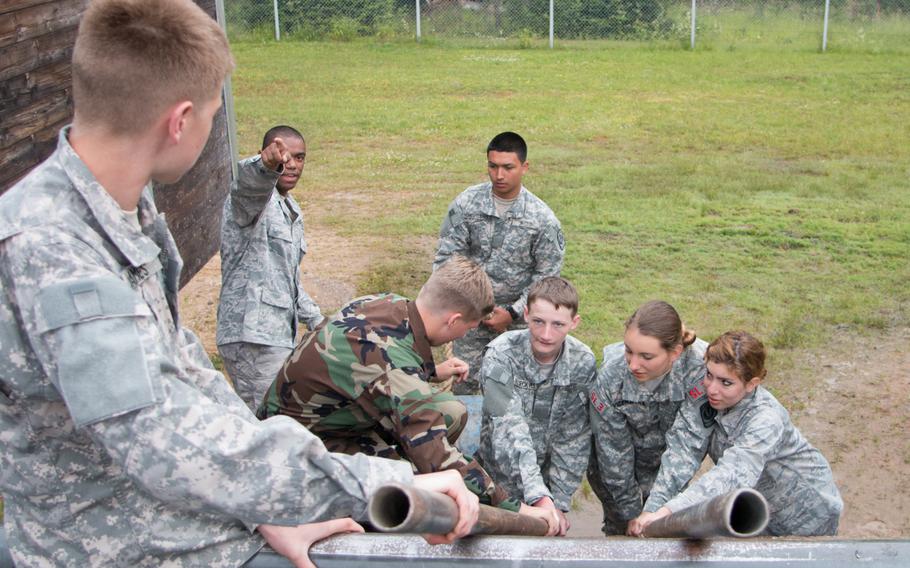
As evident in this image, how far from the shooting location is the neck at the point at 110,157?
165 cm

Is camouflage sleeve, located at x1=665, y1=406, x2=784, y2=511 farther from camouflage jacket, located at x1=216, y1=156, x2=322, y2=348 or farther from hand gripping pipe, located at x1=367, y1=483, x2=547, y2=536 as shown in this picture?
camouflage jacket, located at x1=216, y1=156, x2=322, y2=348

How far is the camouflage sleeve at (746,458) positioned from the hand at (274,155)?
82.2 inches

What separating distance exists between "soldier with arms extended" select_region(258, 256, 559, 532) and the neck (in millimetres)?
1357

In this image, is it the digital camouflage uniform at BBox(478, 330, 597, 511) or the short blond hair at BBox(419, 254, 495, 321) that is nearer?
the short blond hair at BBox(419, 254, 495, 321)

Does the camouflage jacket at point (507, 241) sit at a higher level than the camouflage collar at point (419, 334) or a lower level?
lower

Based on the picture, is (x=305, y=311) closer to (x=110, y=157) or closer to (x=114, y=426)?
(x=110, y=157)

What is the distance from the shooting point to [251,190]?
4590 mm

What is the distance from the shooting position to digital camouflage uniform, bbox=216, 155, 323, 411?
16.2 feet

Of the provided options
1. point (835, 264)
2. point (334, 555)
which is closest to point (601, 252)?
point (835, 264)

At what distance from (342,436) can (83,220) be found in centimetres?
171

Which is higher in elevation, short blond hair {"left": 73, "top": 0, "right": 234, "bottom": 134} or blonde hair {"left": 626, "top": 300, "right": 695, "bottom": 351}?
short blond hair {"left": 73, "top": 0, "right": 234, "bottom": 134}

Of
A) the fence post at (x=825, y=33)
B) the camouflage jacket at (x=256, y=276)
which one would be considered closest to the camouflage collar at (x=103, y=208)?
the camouflage jacket at (x=256, y=276)

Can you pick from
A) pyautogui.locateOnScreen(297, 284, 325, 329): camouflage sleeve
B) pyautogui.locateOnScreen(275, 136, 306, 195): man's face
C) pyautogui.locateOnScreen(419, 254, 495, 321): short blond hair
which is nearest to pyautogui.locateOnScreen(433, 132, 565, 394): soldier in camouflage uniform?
pyautogui.locateOnScreen(297, 284, 325, 329): camouflage sleeve

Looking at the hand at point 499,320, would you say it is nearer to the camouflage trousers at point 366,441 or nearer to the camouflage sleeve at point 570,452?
the camouflage sleeve at point 570,452
